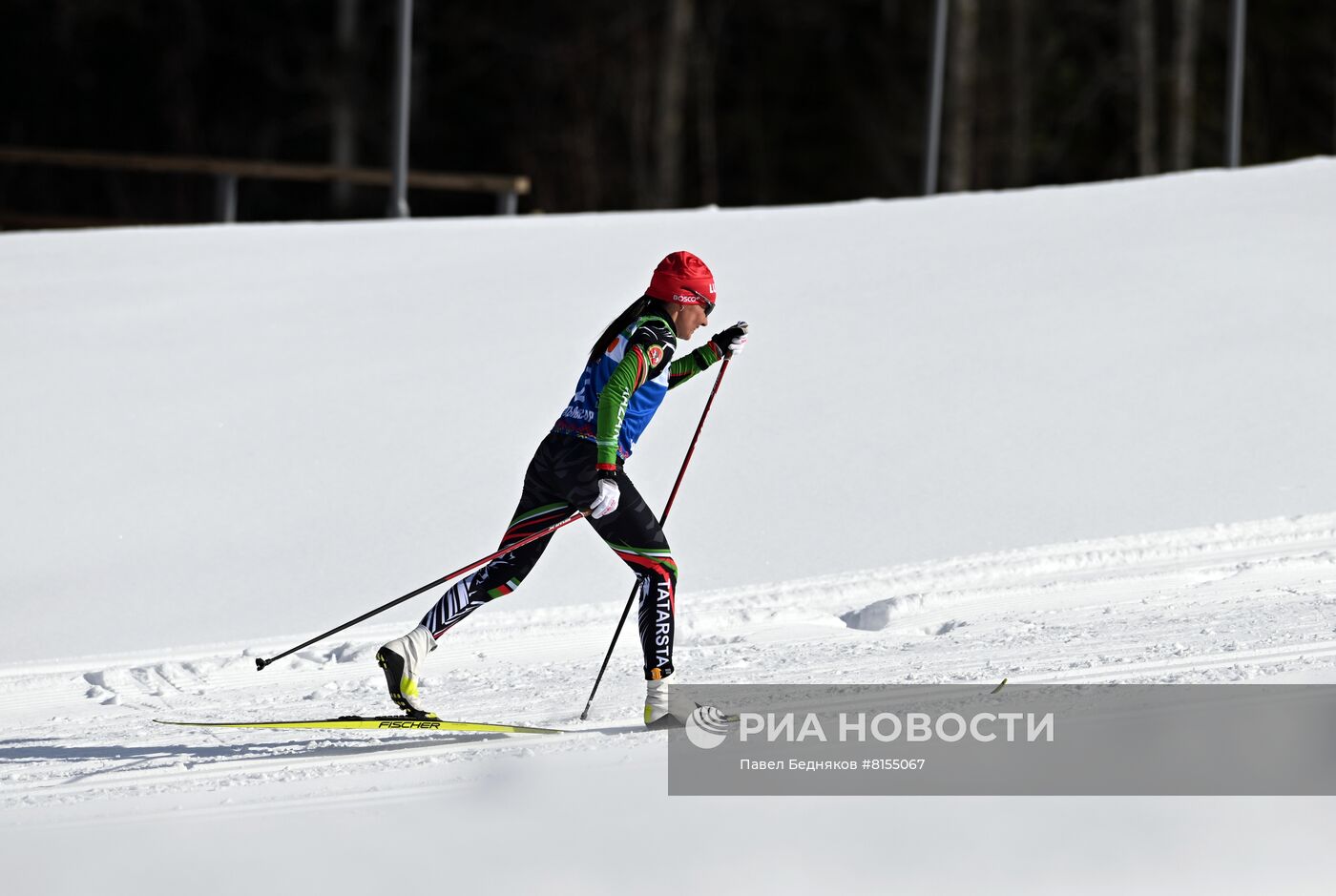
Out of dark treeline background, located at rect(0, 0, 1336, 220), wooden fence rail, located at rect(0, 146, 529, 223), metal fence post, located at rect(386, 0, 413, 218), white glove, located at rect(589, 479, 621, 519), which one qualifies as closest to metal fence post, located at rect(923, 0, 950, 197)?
wooden fence rail, located at rect(0, 146, 529, 223)

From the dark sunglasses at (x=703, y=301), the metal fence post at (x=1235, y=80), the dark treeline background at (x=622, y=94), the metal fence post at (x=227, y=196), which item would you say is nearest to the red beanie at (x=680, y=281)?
the dark sunglasses at (x=703, y=301)

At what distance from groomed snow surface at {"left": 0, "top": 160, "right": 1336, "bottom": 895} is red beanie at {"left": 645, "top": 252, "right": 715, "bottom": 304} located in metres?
1.33

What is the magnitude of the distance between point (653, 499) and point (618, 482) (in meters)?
3.08

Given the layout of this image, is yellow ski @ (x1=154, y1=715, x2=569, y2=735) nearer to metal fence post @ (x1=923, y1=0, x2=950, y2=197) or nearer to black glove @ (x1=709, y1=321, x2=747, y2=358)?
black glove @ (x1=709, y1=321, x2=747, y2=358)

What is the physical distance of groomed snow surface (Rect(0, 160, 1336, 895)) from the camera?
13.0 ft

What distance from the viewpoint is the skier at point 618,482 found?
4516 millimetres

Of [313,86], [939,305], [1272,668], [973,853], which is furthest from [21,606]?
[313,86]

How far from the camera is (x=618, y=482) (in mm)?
4582

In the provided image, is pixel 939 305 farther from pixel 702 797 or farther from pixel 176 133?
pixel 176 133

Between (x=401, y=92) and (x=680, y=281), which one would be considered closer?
(x=680, y=281)

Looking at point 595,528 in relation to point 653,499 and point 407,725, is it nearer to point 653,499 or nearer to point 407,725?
point 407,725

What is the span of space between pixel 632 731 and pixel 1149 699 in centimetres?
158

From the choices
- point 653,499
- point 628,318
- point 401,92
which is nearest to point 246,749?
point 628,318

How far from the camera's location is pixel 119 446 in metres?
8.04
